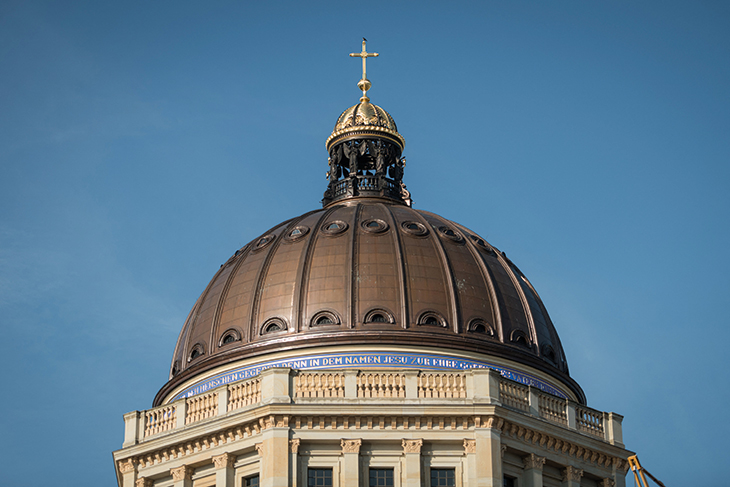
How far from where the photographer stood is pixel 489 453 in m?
60.0

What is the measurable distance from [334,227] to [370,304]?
5.31 m

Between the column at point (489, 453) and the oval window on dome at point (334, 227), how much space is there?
12867 millimetres

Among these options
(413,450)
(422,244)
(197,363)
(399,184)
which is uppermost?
(399,184)

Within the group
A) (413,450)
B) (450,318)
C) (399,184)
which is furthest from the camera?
(399,184)

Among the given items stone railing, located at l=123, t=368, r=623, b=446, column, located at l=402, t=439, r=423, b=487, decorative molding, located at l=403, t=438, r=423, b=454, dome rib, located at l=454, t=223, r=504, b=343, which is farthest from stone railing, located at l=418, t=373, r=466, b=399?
dome rib, located at l=454, t=223, r=504, b=343

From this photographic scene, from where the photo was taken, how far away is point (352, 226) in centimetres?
7075

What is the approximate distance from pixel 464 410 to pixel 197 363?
12502 mm

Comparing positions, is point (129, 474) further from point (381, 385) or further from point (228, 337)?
point (381, 385)

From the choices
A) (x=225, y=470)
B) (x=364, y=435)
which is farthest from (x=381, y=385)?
(x=225, y=470)

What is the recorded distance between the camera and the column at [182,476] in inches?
2461

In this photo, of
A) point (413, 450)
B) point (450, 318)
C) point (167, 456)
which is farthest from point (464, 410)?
point (167, 456)

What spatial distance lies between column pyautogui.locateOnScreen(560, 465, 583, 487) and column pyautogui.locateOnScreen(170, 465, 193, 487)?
43.5ft

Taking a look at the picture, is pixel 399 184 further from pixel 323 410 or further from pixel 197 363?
pixel 323 410

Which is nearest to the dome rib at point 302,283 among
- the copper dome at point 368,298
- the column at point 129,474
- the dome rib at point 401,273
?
the copper dome at point 368,298
